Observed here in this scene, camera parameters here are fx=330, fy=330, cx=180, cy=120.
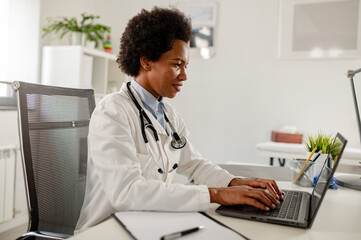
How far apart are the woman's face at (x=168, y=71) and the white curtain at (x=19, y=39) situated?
5.40ft

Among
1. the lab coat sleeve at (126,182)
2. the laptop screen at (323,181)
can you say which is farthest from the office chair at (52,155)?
the laptop screen at (323,181)

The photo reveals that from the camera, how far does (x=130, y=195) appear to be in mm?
839

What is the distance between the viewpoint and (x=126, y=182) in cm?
86

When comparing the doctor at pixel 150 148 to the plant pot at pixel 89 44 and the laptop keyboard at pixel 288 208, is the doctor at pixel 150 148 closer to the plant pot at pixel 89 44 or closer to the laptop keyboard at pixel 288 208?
the laptop keyboard at pixel 288 208

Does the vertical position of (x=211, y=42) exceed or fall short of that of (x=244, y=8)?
it falls short

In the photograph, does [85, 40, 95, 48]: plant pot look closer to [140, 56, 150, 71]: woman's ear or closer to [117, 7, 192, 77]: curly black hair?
[117, 7, 192, 77]: curly black hair

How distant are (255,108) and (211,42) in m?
0.79

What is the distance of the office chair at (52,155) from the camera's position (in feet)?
3.17

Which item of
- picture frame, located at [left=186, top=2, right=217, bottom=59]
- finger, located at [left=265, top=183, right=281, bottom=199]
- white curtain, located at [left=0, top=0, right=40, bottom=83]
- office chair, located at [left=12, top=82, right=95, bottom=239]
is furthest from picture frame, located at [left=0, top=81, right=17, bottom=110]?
→ finger, located at [left=265, top=183, right=281, bottom=199]

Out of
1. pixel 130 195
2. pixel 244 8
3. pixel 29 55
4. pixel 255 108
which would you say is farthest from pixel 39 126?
pixel 244 8

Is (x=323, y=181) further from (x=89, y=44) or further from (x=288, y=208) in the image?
(x=89, y=44)

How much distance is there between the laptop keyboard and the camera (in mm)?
838

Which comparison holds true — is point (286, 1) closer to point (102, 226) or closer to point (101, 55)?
point (101, 55)

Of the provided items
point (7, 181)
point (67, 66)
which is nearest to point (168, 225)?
point (7, 181)
